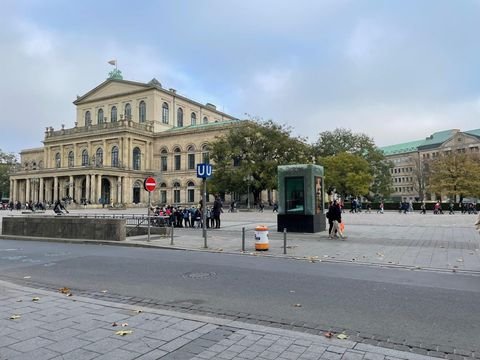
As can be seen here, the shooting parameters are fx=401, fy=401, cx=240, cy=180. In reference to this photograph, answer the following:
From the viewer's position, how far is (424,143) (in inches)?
5236

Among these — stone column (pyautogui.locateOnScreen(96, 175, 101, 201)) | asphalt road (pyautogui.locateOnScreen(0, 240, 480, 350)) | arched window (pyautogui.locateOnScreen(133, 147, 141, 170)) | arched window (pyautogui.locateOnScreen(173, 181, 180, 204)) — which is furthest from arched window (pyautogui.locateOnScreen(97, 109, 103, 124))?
asphalt road (pyautogui.locateOnScreen(0, 240, 480, 350))

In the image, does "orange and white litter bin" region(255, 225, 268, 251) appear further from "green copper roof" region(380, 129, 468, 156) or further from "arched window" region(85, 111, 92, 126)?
"green copper roof" region(380, 129, 468, 156)

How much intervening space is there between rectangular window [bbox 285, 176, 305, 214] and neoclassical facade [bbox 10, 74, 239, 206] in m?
55.9

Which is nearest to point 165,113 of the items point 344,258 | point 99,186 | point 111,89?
point 111,89

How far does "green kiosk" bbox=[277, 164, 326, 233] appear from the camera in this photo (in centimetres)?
2011

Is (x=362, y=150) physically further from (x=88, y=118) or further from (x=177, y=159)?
(x=88, y=118)

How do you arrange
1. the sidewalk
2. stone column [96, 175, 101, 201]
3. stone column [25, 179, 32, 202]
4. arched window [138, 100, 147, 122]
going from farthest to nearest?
arched window [138, 100, 147, 122]
stone column [25, 179, 32, 202]
stone column [96, 175, 101, 201]
the sidewalk

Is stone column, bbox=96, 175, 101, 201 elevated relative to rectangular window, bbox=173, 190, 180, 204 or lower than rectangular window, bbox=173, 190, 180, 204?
elevated

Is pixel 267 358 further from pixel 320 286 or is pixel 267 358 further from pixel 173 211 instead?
pixel 173 211

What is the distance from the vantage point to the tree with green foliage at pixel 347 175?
64562 mm

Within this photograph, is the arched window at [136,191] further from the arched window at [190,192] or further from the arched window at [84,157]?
the arched window at [84,157]

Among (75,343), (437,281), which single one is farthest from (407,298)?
(75,343)

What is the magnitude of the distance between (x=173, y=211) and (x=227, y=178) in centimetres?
3029

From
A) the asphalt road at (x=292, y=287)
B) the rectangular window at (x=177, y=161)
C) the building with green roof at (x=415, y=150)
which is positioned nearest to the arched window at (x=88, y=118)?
the rectangular window at (x=177, y=161)
